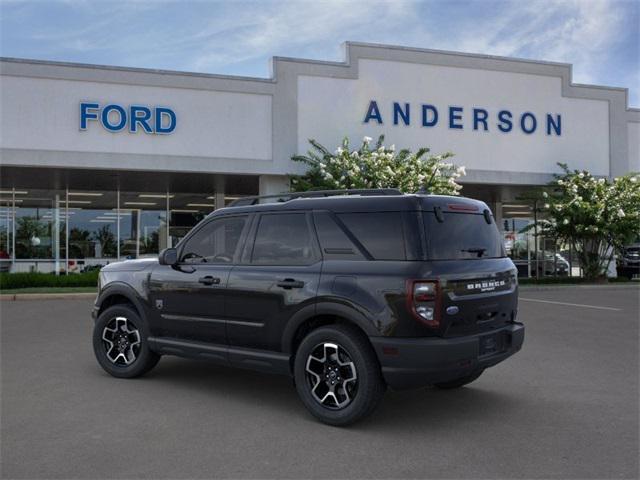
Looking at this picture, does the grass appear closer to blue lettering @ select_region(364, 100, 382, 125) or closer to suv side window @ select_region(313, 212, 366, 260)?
blue lettering @ select_region(364, 100, 382, 125)

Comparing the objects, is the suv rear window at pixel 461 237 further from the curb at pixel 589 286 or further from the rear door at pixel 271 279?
the curb at pixel 589 286

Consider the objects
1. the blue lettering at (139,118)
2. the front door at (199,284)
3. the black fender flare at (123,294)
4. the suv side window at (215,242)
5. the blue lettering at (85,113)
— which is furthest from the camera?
the blue lettering at (139,118)

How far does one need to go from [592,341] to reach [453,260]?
5.70 meters

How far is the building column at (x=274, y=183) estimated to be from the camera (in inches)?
836

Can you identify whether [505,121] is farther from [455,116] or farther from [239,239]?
[239,239]

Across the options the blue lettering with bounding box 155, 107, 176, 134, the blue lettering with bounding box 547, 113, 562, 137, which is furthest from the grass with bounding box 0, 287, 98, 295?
the blue lettering with bounding box 547, 113, 562, 137

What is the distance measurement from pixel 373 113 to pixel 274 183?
13.8 ft

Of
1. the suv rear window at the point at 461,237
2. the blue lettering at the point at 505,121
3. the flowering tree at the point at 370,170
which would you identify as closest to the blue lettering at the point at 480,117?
the blue lettering at the point at 505,121

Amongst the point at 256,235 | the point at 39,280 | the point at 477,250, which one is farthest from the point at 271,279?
the point at 39,280

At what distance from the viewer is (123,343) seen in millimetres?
7273

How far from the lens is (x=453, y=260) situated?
5.40m

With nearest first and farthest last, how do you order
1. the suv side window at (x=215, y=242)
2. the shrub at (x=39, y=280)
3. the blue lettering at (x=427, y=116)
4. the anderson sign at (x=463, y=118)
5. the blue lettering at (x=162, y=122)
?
the suv side window at (x=215, y=242) → the shrub at (x=39, y=280) → the blue lettering at (x=162, y=122) → the anderson sign at (x=463, y=118) → the blue lettering at (x=427, y=116)

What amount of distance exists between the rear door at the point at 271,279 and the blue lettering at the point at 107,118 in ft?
47.6

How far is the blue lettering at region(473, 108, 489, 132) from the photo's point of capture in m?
23.3
